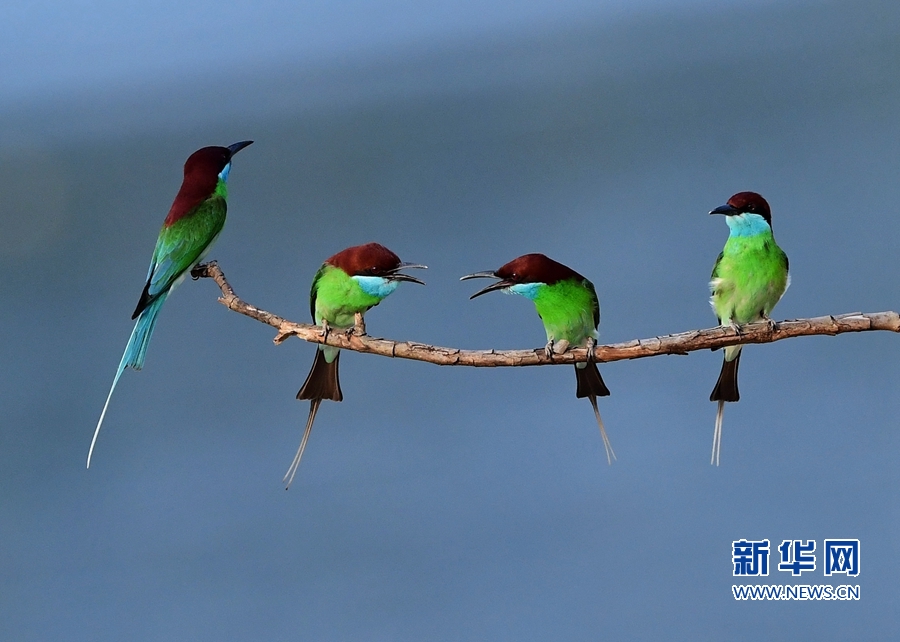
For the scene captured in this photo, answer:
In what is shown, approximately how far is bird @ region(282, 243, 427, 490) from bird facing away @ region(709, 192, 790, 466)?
2.59 ft

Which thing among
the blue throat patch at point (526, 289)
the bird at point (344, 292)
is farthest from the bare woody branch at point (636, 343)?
the blue throat patch at point (526, 289)

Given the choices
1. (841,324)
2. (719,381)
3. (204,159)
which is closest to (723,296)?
(719,381)

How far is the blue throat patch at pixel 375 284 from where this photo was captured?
7.30 feet

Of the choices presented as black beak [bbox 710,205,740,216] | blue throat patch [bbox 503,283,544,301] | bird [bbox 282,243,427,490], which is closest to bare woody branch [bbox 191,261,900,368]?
bird [bbox 282,243,427,490]

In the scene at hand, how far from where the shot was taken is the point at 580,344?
2320 millimetres

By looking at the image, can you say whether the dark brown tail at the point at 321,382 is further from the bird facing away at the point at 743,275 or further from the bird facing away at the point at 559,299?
the bird facing away at the point at 743,275

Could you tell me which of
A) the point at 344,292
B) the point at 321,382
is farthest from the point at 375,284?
the point at 321,382

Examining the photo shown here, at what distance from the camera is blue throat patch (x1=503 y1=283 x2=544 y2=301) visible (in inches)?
86.7

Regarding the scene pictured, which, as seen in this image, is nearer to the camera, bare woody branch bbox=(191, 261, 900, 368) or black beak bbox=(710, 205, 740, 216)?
bare woody branch bbox=(191, 261, 900, 368)

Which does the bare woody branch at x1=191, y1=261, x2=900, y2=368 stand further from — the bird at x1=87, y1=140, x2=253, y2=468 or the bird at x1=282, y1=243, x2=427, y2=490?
the bird at x1=87, y1=140, x2=253, y2=468

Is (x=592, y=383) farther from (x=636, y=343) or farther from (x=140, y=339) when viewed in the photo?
(x=140, y=339)

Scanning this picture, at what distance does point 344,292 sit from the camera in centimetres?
227

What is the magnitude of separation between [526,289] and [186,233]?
2.73 feet

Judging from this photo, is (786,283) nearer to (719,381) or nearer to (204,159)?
(719,381)
